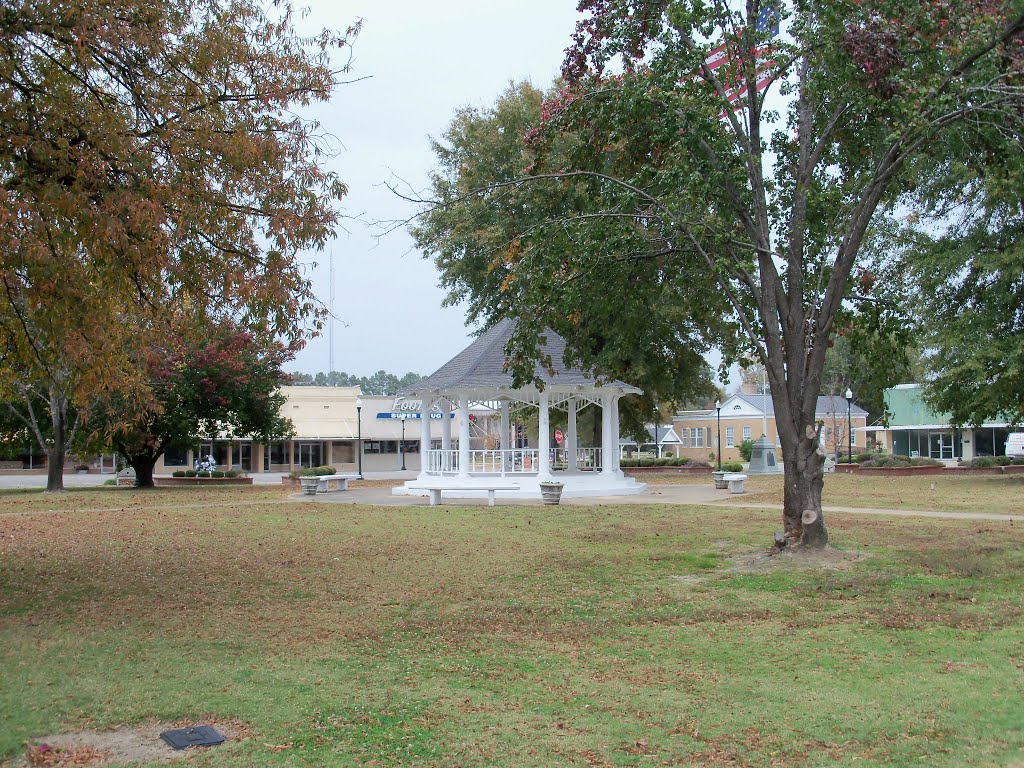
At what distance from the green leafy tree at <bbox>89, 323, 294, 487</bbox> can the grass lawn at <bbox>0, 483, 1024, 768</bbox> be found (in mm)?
16261

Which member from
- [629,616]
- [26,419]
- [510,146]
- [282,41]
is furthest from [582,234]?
[26,419]

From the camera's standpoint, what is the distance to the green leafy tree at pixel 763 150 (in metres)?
11.5

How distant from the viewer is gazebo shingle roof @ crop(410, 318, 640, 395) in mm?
26078

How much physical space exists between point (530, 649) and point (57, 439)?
1056 inches

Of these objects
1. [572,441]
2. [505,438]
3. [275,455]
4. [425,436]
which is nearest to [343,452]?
[275,455]

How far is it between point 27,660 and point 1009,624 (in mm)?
8868

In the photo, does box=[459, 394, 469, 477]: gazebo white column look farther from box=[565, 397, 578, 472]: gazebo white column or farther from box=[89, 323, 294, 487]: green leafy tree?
box=[89, 323, 294, 487]: green leafy tree

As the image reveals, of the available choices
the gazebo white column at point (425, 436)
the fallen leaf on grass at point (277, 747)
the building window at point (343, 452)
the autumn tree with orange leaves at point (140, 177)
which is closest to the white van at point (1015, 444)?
the gazebo white column at point (425, 436)

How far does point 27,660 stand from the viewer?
7535 mm

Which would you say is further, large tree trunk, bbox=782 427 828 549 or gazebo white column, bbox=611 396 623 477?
gazebo white column, bbox=611 396 623 477

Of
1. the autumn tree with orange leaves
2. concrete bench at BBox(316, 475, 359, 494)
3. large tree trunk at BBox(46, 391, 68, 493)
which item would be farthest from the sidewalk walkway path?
the autumn tree with orange leaves

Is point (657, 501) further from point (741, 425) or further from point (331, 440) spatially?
point (741, 425)

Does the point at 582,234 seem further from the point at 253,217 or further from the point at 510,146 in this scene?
the point at 510,146

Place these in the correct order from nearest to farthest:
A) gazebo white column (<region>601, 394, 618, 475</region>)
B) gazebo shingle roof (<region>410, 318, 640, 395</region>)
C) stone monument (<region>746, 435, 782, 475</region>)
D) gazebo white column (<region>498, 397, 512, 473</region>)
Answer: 1. gazebo shingle roof (<region>410, 318, 640, 395</region>)
2. gazebo white column (<region>498, 397, 512, 473</region>)
3. gazebo white column (<region>601, 394, 618, 475</region>)
4. stone monument (<region>746, 435, 782, 475</region>)
